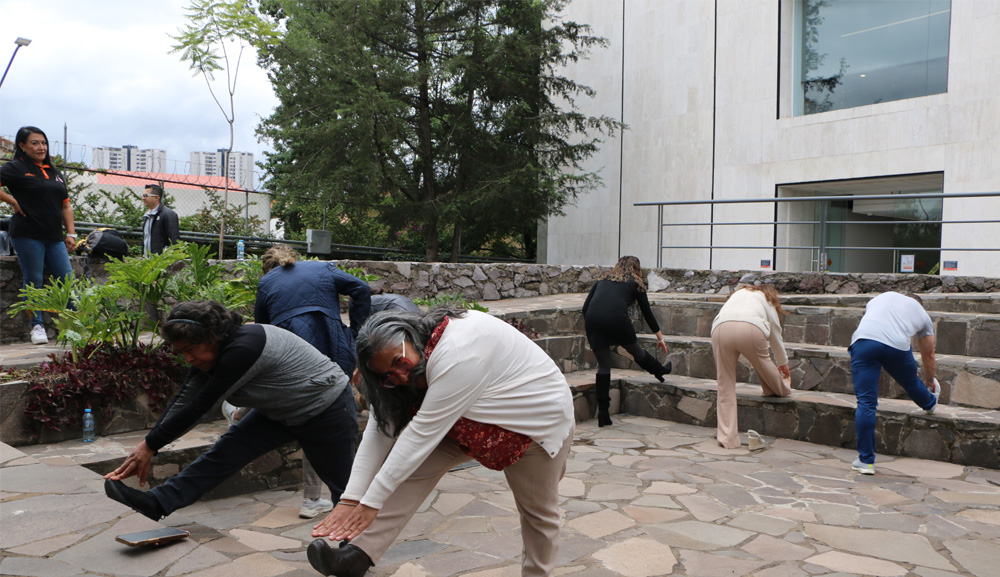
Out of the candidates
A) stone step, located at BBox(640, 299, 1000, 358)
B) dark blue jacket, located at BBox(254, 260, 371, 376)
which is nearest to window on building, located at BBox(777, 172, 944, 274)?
stone step, located at BBox(640, 299, 1000, 358)

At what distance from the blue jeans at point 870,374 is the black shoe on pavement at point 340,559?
4304 millimetres

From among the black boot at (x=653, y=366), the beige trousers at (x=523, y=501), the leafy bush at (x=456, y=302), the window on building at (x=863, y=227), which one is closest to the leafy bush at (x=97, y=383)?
the leafy bush at (x=456, y=302)

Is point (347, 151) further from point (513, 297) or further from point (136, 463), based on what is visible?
point (136, 463)

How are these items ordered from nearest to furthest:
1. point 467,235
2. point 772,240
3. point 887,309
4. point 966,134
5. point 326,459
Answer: point 326,459 → point 887,309 → point 966,134 → point 772,240 → point 467,235

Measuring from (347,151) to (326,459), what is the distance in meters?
11.3

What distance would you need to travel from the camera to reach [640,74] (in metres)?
15.8

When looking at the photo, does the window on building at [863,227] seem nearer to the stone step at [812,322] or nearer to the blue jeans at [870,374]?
the stone step at [812,322]

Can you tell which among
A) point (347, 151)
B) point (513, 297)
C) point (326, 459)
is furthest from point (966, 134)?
point (326, 459)

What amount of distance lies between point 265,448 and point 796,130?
12.3 meters

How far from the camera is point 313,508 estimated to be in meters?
4.51

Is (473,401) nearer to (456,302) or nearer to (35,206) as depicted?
(456,302)

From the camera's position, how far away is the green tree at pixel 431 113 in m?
13.7

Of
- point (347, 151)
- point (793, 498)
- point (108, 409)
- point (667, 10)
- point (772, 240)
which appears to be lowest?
point (793, 498)

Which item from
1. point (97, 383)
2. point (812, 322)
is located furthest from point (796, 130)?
point (97, 383)
